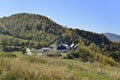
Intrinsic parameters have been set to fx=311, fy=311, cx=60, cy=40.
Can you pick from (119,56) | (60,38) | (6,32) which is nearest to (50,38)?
(60,38)

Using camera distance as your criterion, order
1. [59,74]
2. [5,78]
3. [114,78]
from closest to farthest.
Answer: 1. [5,78]
2. [59,74]
3. [114,78]

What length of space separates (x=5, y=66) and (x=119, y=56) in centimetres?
16279

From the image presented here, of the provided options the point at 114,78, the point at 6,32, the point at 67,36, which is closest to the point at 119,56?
the point at 67,36

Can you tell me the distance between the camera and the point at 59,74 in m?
8.91

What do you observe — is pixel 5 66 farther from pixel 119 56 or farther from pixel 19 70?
pixel 119 56

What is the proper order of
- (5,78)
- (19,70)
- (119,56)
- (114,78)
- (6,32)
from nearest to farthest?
1. (5,78)
2. (19,70)
3. (114,78)
4. (119,56)
5. (6,32)

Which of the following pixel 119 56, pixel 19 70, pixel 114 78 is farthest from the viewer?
pixel 119 56

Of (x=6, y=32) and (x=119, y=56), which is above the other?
(x=6, y=32)

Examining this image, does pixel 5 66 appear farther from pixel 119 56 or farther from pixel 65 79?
pixel 119 56

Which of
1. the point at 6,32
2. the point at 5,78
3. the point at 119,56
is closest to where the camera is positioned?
the point at 5,78

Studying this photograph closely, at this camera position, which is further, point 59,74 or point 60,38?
point 60,38

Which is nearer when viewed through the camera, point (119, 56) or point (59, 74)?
point (59, 74)

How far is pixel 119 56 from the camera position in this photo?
168m

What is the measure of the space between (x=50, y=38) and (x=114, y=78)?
182339 mm
